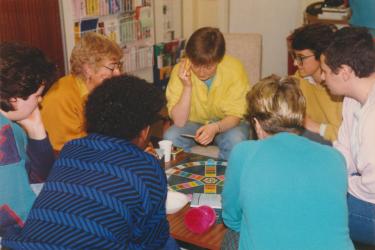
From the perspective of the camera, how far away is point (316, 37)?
2373mm

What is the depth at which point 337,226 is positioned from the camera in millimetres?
1322

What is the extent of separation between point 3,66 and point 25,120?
10.8 inches

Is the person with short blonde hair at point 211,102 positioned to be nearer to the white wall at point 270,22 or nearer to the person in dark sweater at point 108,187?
the person in dark sweater at point 108,187

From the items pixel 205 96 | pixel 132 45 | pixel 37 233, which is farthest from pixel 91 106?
pixel 132 45

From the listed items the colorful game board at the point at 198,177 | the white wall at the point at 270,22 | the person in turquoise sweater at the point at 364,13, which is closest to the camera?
the colorful game board at the point at 198,177

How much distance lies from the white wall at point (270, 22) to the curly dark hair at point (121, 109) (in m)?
3.22

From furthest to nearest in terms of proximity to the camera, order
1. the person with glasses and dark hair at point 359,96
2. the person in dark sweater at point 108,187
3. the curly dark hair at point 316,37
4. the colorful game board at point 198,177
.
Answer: the curly dark hair at point 316,37
the colorful game board at point 198,177
the person with glasses and dark hair at point 359,96
the person in dark sweater at point 108,187

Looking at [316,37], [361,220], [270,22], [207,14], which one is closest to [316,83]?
[316,37]

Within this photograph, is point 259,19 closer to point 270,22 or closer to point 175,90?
point 270,22

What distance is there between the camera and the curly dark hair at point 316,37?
237cm

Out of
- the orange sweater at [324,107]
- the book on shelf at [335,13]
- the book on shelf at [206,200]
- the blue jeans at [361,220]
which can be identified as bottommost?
the blue jeans at [361,220]

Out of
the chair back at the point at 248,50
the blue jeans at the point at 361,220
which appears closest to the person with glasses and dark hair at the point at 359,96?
the blue jeans at the point at 361,220

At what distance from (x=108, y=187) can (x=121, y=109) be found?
0.24 m

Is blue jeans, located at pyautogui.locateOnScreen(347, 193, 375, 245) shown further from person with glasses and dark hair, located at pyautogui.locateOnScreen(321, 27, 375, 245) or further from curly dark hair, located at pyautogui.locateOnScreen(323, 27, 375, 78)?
curly dark hair, located at pyautogui.locateOnScreen(323, 27, 375, 78)
